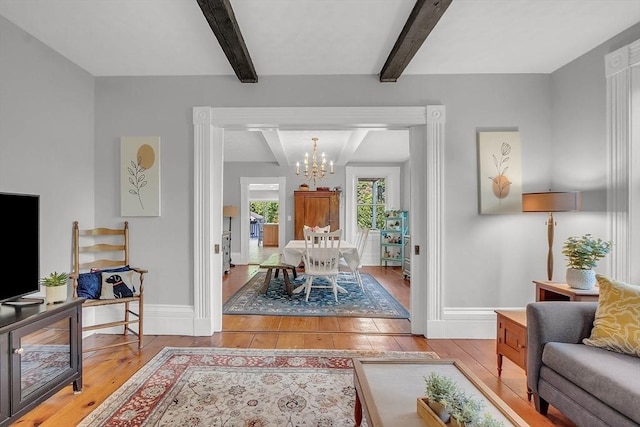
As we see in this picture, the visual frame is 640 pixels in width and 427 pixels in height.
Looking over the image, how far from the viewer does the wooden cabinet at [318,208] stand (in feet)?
21.9

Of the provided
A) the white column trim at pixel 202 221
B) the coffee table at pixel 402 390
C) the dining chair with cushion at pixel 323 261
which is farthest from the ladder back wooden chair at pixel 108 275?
the coffee table at pixel 402 390

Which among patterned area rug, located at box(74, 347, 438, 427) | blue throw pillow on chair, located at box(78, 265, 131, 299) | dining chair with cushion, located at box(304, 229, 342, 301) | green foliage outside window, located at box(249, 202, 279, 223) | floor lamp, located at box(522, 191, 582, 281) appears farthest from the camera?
green foliage outside window, located at box(249, 202, 279, 223)

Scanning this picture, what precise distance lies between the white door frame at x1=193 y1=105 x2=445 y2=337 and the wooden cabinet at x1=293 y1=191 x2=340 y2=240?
11.7 ft

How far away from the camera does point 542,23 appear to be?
2301 mm

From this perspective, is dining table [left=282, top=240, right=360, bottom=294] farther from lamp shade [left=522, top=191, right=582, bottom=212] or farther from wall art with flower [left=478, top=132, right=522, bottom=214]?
lamp shade [left=522, top=191, right=582, bottom=212]

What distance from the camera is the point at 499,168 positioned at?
3014mm

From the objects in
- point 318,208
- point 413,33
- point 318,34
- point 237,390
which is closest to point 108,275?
point 237,390

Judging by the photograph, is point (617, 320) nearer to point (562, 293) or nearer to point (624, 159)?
point (562, 293)

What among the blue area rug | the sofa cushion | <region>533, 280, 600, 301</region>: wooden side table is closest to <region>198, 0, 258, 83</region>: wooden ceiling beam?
the blue area rug

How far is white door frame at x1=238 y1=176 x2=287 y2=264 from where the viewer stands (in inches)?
284

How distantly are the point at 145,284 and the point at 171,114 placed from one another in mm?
1692

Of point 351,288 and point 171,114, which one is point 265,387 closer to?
point 171,114

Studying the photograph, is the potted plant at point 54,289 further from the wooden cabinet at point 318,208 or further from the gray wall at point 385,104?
the wooden cabinet at point 318,208

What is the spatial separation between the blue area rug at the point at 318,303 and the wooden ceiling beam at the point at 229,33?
2.60 meters
